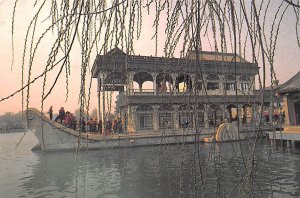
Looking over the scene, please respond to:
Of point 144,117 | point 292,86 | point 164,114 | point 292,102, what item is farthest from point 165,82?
point 144,117

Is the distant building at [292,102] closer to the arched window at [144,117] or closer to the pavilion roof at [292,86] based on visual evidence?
the pavilion roof at [292,86]

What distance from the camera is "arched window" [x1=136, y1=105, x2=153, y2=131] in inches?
827

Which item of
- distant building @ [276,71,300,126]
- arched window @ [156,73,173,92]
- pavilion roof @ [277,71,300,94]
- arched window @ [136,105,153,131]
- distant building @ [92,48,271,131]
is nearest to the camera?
distant building @ [92,48,271,131]

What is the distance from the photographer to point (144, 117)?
2138 centimetres

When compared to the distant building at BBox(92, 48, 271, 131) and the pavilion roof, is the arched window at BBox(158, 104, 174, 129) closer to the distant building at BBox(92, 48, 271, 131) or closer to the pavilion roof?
the distant building at BBox(92, 48, 271, 131)

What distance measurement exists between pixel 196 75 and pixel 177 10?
0.86 ft

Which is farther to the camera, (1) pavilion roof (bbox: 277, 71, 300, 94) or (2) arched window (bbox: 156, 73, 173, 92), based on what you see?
(1) pavilion roof (bbox: 277, 71, 300, 94)

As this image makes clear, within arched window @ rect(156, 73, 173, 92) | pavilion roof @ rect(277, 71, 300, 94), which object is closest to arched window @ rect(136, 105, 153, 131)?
pavilion roof @ rect(277, 71, 300, 94)

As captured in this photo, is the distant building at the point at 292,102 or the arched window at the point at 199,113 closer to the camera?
the arched window at the point at 199,113

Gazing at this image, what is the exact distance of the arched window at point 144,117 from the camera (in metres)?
21.0

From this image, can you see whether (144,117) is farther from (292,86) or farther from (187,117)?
(187,117)

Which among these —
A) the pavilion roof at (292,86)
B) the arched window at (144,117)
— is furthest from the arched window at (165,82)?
the arched window at (144,117)

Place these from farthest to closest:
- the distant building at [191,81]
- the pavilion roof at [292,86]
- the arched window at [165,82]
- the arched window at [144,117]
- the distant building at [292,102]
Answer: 1. the arched window at [144,117]
2. the distant building at [292,102]
3. the pavilion roof at [292,86]
4. the arched window at [165,82]
5. the distant building at [191,81]

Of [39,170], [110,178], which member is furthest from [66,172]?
[110,178]
